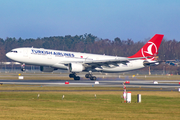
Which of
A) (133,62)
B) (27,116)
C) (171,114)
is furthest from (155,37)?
(27,116)

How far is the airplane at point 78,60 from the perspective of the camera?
183ft

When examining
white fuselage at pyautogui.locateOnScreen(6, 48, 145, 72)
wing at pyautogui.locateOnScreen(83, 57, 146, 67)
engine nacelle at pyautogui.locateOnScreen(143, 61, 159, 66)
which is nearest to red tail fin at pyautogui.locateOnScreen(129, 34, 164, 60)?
engine nacelle at pyautogui.locateOnScreen(143, 61, 159, 66)

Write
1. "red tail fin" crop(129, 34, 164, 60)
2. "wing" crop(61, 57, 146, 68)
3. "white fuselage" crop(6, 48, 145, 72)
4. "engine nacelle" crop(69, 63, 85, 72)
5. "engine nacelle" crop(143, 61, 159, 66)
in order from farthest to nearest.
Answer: "red tail fin" crop(129, 34, 164, 60)
"engine nacelle" crop(143, 61, 159, 66)
"wing" crop(61, 57, 146, 68)
"engine nacelle" crop(69, 63, 85, 72)
"white fuselage" crop(6, 48, 145, 72)

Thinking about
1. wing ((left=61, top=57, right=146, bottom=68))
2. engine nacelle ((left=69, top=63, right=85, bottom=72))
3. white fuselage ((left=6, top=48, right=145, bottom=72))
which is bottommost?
engine nacelle ((left=69, top=63, right=85, bottom=72))

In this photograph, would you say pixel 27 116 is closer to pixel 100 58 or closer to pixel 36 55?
pixel 36 55

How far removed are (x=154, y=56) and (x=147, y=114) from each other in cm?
4614

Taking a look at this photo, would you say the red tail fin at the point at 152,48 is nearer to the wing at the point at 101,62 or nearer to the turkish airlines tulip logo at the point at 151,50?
the turkish airlines tulip logo at the point at 151,50

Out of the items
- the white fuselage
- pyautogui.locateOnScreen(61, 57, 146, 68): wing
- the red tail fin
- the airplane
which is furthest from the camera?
the red tail fin

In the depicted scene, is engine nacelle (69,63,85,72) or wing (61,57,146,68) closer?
engine nacelle (69,63,85,72)

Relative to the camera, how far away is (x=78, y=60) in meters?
60.3

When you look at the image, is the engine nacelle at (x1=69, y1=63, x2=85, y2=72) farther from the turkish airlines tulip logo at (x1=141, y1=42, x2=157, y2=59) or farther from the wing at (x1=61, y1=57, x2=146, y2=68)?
the turkish airlines tulip logo at (x1=141, y1=42, x2=157, y2=59)

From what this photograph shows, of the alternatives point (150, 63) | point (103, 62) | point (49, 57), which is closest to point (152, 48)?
point (150, 63)

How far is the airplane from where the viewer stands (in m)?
55.7

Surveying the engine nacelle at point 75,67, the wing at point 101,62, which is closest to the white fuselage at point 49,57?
the wing at point 101,62
